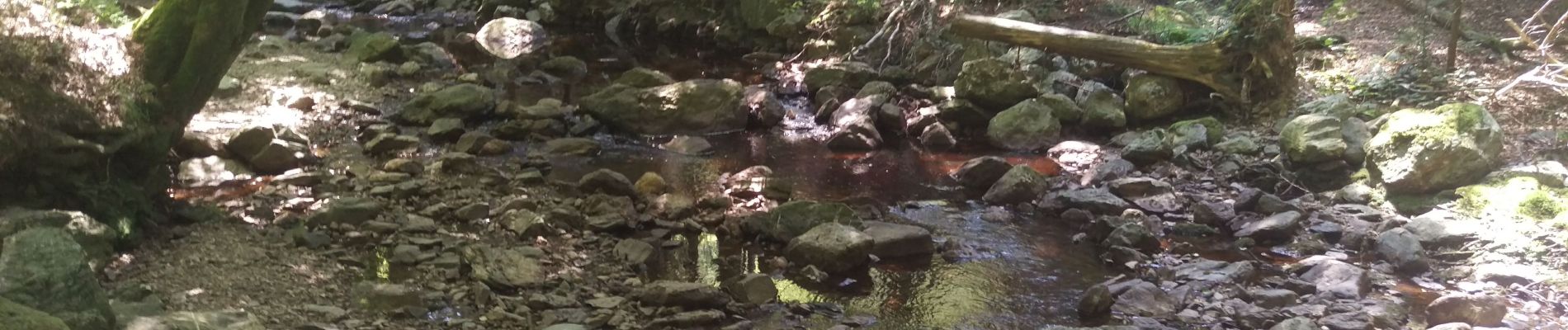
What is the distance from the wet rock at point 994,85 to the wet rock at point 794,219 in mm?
3695

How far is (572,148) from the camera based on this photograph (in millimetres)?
8711

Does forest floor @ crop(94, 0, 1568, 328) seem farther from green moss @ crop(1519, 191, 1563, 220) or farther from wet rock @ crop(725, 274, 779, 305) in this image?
green moss @ crop(1519, 191, 1563, 220)

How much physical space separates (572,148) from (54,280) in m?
5.51

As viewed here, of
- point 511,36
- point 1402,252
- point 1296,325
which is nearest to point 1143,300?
point 1296,325

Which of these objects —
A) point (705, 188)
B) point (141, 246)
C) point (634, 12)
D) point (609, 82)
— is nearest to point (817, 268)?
point (705, 188)

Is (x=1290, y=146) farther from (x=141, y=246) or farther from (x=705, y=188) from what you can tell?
(x=141, y=246)

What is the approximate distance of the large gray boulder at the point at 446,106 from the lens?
9242mm

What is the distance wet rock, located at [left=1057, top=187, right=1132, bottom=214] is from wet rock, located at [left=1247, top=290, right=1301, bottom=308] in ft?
5.57

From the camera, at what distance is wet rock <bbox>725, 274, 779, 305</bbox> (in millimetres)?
5312

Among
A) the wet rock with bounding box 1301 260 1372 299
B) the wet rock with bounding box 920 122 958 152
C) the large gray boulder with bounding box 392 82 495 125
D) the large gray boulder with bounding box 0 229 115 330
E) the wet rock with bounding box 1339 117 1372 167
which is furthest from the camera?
the wet rock with bounding box 920 122 958 152

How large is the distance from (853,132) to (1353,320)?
495 cm

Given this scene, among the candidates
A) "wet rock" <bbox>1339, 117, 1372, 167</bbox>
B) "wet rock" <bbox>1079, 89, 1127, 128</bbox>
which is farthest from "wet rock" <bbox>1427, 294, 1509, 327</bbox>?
"wet rock" <bbox>1079, 89, 1127, 128</bbox>

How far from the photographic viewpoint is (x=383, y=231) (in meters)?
5.95

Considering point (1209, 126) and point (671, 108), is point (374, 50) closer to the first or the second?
point (671, 108)
